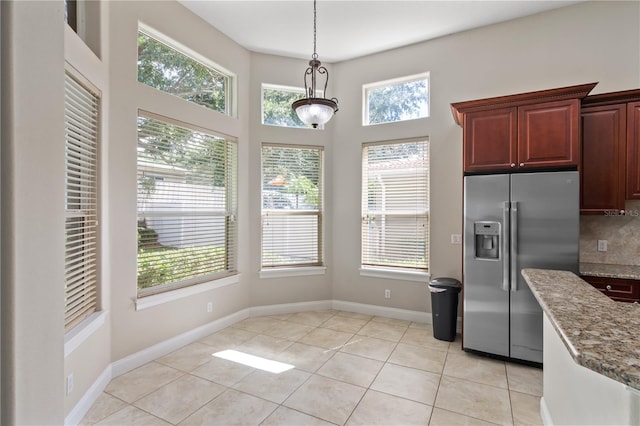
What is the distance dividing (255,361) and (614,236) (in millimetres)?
3778

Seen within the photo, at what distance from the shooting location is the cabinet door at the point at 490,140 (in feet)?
10.00

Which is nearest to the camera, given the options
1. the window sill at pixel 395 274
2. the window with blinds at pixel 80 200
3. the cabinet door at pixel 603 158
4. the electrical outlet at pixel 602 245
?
the window with blinds at pixel 80 200

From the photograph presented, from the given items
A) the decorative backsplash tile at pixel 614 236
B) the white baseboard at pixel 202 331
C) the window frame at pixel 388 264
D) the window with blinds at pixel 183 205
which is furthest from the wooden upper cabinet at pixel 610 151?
the window with blinds at pixel 183 205

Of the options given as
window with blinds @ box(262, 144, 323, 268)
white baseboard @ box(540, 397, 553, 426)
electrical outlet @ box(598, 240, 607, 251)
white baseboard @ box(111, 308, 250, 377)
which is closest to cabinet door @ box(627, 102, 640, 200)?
electrical outlet @ box(598, 240, 607, 251)

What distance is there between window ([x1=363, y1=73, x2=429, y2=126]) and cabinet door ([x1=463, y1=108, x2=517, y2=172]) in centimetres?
91

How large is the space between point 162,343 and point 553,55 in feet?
16.7

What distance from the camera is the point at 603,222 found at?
126 inches

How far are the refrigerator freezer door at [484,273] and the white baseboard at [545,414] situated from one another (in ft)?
2.57

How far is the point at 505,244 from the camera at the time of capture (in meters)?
2.99

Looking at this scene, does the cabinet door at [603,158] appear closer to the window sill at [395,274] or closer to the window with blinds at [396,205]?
the window with blinds at [396,205]

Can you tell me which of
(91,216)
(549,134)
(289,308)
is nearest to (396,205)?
(549,134)

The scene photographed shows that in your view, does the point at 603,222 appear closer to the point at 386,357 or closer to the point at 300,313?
the point at 386,357

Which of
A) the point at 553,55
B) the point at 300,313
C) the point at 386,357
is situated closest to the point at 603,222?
the point at 553,55

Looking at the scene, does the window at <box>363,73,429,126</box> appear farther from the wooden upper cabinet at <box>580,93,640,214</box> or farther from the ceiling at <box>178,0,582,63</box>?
the wooden upper cabinet at <box>580,93,640,214</box>
